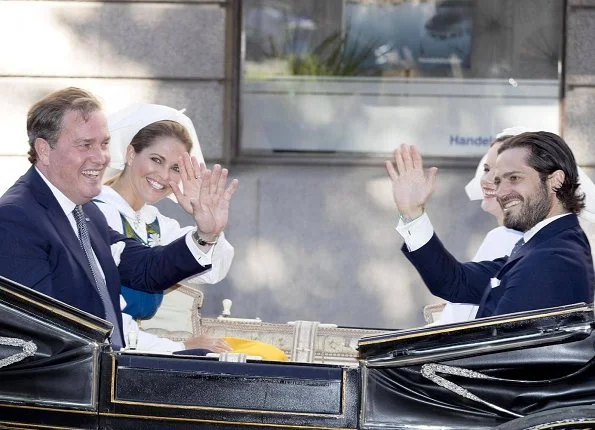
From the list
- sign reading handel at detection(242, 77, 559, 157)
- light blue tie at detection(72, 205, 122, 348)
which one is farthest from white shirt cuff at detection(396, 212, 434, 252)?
sign reading handel at detection(242, 77, 559, 157)

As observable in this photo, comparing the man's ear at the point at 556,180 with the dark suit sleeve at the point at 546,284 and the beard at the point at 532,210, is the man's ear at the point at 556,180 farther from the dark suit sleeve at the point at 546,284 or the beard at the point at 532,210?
the dark suit sleeve at the point at 546,284

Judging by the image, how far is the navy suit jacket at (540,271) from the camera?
4039 millimetres

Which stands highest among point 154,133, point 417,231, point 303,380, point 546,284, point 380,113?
point 380,113

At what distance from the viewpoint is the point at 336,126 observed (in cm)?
837

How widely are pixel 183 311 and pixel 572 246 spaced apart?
1871mm

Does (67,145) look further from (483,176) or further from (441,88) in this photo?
(441,88)

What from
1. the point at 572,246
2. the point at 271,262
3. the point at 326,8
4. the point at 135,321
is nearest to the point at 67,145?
the point at 135,321

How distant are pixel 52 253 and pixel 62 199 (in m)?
0.34

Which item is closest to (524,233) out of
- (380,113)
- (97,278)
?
(97,278)

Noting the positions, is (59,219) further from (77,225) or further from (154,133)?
(154,133)

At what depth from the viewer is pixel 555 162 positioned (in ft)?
14.6

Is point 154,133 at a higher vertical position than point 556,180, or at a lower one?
higher

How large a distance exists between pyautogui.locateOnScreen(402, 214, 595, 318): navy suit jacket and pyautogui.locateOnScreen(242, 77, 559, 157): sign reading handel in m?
3.76

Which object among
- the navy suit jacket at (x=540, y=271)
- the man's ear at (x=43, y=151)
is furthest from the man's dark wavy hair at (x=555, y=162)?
the man's ear at (x=43, y=151)
